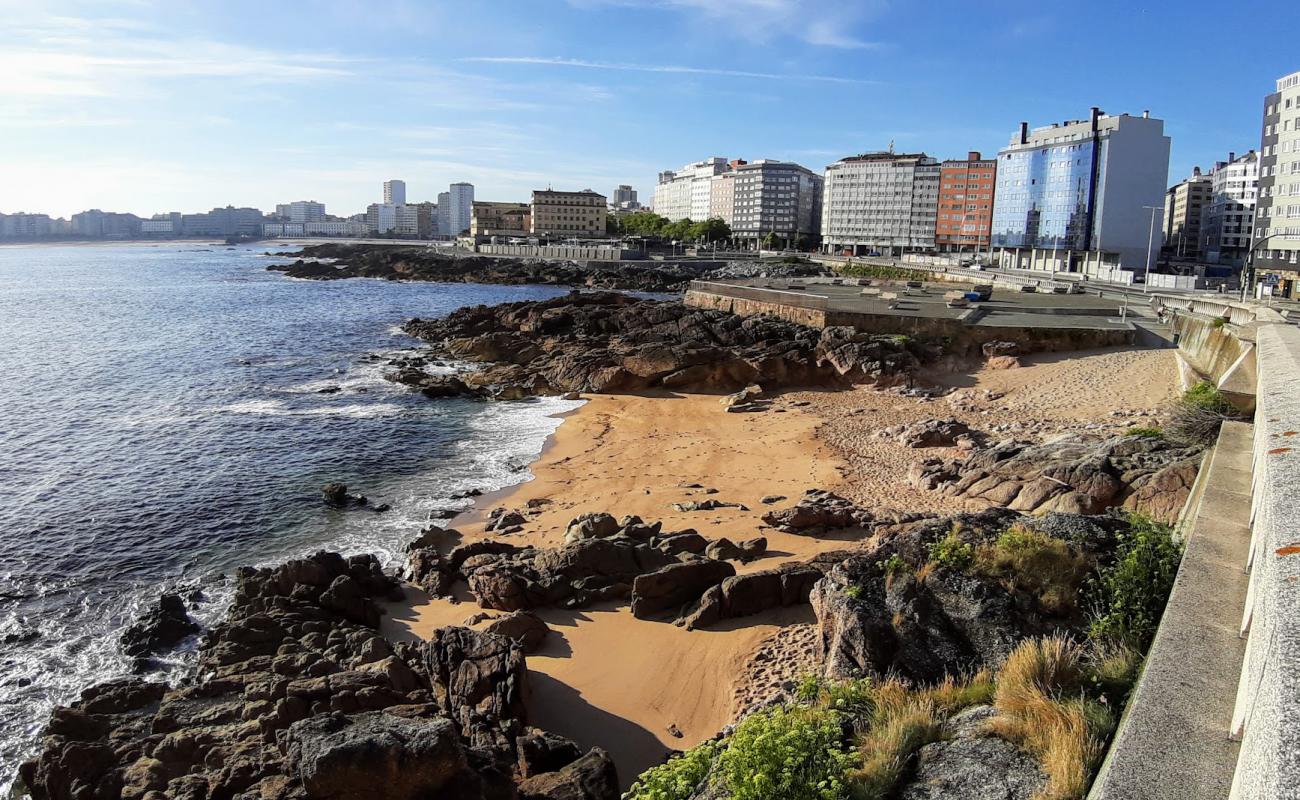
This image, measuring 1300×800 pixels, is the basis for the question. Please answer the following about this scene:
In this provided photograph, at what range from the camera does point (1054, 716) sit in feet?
20.9

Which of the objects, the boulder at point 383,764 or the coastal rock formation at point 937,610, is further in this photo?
the coastal rock formation at point 937,610

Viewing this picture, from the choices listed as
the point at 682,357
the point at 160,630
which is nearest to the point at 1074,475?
the point at 160,630

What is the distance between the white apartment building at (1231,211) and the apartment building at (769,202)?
63623 mm

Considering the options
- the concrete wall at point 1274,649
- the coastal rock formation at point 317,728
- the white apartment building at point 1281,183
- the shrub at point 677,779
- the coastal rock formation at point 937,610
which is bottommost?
the coastal rock formation at point 317,728

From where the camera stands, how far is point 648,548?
16500 mm

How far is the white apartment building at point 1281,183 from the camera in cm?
5528

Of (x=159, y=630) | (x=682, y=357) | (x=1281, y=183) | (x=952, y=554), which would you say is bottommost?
(x=159, y=630)

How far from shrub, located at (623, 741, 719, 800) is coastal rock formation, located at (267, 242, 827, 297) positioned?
8389 centimetres

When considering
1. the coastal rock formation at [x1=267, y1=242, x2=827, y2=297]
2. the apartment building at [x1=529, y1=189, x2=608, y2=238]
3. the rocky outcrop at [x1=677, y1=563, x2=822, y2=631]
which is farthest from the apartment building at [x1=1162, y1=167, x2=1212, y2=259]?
the rocky outcrop at [x1=677, y1=563, x2=822, y2=631]

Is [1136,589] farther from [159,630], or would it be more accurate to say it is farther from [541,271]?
[541,271]

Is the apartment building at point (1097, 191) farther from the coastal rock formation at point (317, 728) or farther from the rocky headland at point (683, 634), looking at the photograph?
the coastal rock formation at point (317, 728)

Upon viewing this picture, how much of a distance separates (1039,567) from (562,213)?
15984cm

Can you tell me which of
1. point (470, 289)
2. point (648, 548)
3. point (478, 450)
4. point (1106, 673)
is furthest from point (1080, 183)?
point (1106, 673)

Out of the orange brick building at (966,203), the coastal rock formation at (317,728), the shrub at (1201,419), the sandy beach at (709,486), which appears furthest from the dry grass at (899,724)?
the orange brick building at (966,203)
